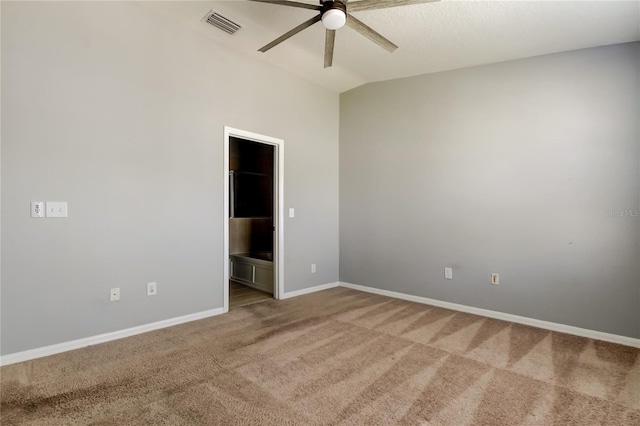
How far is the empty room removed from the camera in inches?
81.7

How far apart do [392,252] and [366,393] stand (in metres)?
2.51

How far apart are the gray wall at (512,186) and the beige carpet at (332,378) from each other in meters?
0.56

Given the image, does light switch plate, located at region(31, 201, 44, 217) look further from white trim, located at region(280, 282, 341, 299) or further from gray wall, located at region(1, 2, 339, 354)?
white trim, located at region(280, 282, 341, 299)

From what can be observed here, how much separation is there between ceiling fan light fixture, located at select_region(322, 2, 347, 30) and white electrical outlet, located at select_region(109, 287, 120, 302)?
2.80 m

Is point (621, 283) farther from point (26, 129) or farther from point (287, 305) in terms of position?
point (26, 129)

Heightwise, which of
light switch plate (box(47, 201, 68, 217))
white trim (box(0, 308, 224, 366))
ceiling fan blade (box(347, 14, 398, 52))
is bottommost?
white trim (box(0, 308, 224, 366))

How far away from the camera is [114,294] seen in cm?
277

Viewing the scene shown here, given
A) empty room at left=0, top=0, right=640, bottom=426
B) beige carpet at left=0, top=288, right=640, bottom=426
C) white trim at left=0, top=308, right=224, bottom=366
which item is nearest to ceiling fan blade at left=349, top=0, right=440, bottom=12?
empty room at left=0, top=0, right=640, bottom=426

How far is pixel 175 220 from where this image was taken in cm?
317

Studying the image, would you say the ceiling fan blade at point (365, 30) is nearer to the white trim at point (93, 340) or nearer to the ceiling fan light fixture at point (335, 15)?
the ceiling fan light fixture at point (335, 15)

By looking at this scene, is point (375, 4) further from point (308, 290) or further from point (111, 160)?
point (308, 290)

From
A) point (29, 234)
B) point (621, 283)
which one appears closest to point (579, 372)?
point (621, 283)

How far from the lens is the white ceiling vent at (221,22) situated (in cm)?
295

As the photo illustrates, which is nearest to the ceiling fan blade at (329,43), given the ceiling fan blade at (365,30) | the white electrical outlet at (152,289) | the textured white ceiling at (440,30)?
the ceiling fan blade at (365,30)
